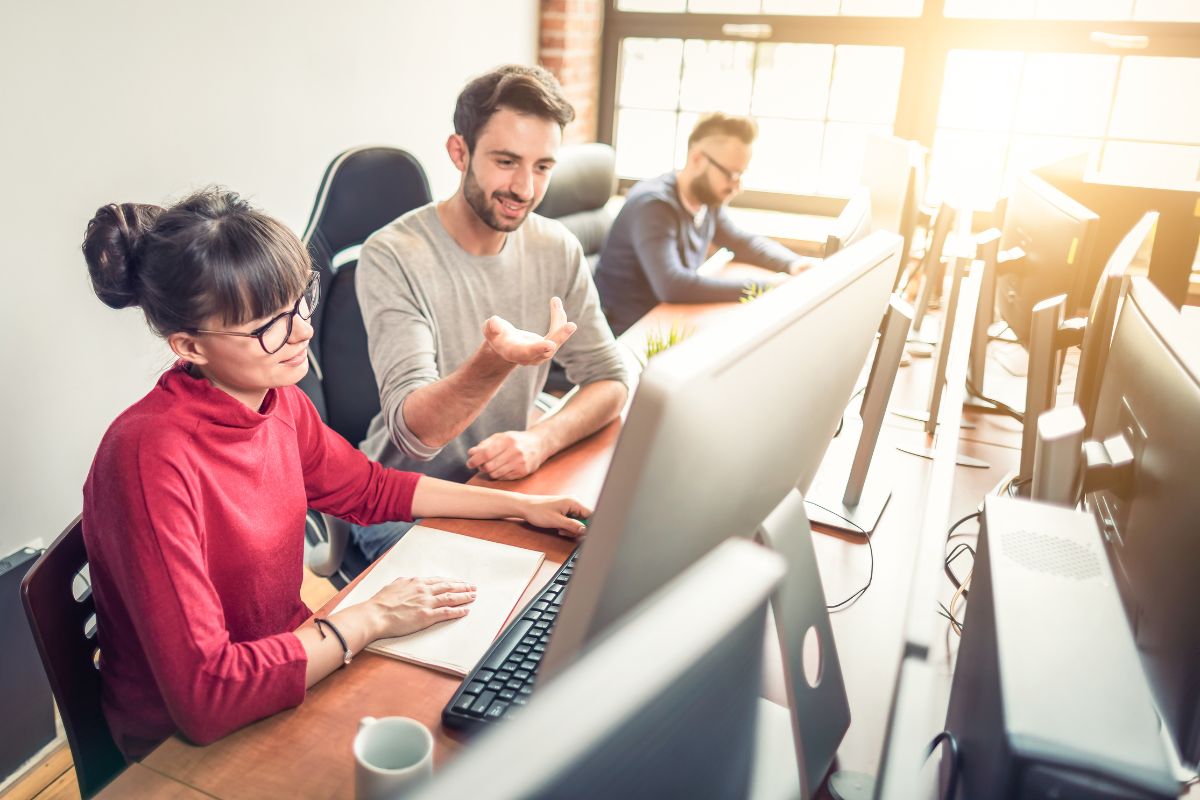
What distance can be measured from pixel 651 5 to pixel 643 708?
3.94 m

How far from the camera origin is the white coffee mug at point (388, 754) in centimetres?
62

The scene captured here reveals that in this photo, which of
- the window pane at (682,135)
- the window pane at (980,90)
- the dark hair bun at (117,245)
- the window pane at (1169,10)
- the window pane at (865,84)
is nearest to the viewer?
the dark hair bun at (117,245)

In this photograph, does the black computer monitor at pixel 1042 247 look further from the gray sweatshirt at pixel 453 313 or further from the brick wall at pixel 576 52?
the brick wall at pixel 576 52

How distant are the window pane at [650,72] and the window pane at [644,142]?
0.19 ft

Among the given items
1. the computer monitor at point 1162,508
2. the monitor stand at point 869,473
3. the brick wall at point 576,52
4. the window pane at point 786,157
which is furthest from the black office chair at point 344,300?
the window pane at point 786,157

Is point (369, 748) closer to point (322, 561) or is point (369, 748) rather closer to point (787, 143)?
point (322, 561)

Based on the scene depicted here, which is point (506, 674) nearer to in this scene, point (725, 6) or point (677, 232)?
point (677, 232)

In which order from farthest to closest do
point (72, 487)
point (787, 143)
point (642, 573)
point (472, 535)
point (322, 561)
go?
point (787, 143) → point (72, 487) → point (322, 561) → point (472, 535) → point (642, 573)

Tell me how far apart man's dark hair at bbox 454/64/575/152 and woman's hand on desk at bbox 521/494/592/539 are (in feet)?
2.64

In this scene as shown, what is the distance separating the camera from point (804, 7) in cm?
352

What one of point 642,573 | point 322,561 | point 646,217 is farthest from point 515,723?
point 646,217

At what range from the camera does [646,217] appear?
265cm

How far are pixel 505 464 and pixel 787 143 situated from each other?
114 inches

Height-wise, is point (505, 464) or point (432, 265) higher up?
point (432, 265)
